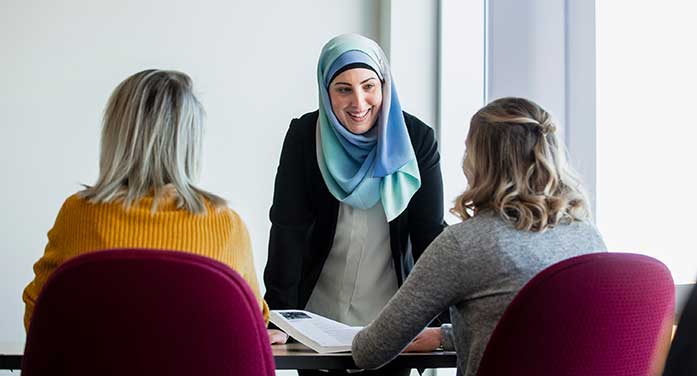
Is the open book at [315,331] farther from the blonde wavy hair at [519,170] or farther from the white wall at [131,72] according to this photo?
the white wall at [131,72]

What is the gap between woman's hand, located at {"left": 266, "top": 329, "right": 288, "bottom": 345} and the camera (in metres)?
1.83

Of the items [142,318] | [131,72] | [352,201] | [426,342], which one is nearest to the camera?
[142,318]

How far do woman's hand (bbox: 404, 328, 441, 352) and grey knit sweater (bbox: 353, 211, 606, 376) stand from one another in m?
0.13

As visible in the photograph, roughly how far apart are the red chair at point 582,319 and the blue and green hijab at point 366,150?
3.39 feet

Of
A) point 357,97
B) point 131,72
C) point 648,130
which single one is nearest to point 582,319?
point 357,97

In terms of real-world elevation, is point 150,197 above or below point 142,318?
above

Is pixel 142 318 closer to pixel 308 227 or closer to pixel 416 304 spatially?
pixel 416 304

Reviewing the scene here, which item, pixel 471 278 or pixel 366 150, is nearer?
pixel 471 278

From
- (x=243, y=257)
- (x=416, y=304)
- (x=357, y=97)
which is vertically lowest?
(x=416, y=304)

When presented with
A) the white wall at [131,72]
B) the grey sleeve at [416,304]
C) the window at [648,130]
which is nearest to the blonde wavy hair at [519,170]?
the grey sleeve at [416,304]

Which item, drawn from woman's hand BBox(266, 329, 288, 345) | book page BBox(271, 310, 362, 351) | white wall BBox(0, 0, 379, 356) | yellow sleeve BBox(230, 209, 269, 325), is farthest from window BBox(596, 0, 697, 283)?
white wall BBox(0, 0, 379, 356)

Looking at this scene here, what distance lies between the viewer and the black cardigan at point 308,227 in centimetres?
234

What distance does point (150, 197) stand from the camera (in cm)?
153

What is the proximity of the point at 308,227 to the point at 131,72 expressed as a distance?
1827mm
